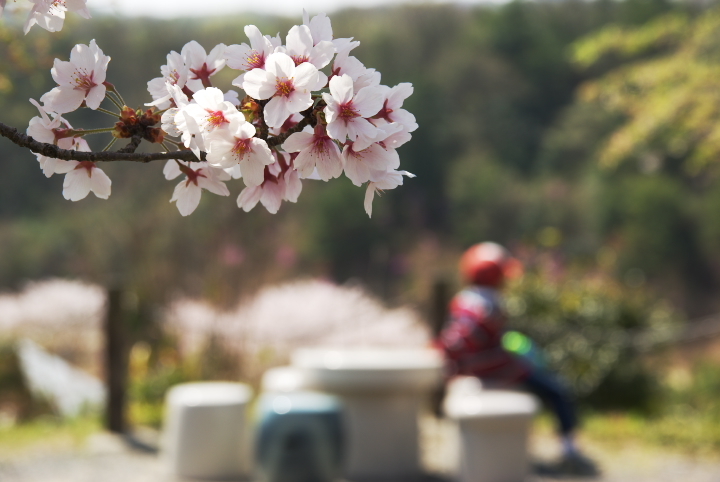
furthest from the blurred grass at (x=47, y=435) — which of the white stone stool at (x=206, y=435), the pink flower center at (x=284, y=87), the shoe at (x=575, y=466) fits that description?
the pink flower center at (x=284, y=87)

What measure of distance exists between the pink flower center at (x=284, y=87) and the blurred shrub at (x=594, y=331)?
6.51 metres

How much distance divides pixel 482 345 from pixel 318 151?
12.9 feet

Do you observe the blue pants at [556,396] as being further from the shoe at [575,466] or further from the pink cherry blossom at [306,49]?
the pink cherry blossom at [306,49]

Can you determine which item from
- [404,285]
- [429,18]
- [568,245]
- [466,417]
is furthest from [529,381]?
[429,18]

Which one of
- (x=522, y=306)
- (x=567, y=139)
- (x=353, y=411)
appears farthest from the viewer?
(x=567, y=139)

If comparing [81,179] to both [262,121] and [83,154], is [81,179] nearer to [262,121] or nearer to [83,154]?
[83,154]

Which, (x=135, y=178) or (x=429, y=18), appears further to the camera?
(x=429, y=18)

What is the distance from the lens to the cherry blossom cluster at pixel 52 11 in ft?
3.86

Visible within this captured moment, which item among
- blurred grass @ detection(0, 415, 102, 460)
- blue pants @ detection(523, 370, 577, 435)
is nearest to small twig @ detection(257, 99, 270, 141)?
blue pants @ detection(523, 370, 577, 435)

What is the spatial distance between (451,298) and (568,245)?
16.8m

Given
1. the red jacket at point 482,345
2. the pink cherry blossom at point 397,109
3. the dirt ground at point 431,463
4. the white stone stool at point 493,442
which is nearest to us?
the pink cherry blossom at point 397,109

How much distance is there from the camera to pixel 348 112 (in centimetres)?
104

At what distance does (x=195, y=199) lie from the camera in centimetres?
120

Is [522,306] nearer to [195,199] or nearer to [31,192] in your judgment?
[195,199]
